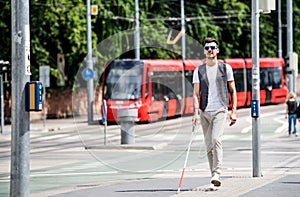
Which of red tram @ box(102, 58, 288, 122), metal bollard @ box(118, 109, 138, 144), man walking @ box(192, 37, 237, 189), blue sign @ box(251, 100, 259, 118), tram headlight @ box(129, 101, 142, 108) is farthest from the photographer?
red tram @ box(102, 58, 288, 122)

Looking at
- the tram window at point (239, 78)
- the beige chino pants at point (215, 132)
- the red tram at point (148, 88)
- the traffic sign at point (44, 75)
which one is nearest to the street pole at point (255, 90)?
the beige chino pants at point (215, 132)

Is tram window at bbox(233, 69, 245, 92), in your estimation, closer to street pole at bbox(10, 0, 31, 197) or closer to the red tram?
the red tram

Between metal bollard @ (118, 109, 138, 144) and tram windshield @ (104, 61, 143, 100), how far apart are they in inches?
445

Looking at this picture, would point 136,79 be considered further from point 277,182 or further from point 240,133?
point 277,182

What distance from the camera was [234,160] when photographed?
854 inches

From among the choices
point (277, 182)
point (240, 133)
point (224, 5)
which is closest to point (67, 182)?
point (277, 182)

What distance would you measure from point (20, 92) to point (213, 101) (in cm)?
366

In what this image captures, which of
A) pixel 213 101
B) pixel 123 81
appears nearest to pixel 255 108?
pixel 213 101

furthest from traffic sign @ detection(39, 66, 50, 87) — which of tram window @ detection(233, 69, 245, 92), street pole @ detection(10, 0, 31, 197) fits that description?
street pole @ detection(10, 0, 31, 197)

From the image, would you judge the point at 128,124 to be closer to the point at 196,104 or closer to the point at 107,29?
the point at 196,104

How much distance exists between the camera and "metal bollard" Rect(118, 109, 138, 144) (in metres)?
26.1

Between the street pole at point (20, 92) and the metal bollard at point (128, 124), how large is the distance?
1548 cm

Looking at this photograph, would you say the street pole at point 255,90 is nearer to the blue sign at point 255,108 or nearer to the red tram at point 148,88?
the blue sign at point 255,108

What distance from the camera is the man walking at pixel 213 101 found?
1295 centimetres
